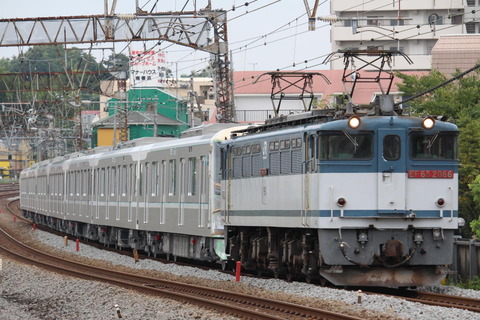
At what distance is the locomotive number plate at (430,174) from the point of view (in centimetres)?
1698

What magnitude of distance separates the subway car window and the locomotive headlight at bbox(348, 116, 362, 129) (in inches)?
21.8

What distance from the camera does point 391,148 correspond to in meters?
17.1

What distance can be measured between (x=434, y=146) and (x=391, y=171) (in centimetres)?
94

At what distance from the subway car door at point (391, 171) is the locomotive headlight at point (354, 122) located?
44cm

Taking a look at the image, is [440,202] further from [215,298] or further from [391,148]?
[215,298]

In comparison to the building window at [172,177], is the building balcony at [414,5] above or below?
above

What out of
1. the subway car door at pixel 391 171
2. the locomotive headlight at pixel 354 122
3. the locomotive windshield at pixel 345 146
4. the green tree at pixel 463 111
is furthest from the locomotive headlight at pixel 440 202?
the green tree at pixel 463 111

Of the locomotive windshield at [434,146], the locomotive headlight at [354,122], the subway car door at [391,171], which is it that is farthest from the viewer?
the locomotive windshield at [434,146]

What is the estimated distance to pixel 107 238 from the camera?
3619cm

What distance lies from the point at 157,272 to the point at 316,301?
373 inches

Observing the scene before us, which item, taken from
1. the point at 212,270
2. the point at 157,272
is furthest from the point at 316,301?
the point at 157,272

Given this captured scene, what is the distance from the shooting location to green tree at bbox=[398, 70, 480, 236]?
1410 inches

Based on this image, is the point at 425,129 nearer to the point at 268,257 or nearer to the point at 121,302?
the point at 268,257

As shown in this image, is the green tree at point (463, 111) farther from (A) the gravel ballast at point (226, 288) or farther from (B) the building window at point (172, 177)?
(A) the gravel ballast at point (226, 288)
